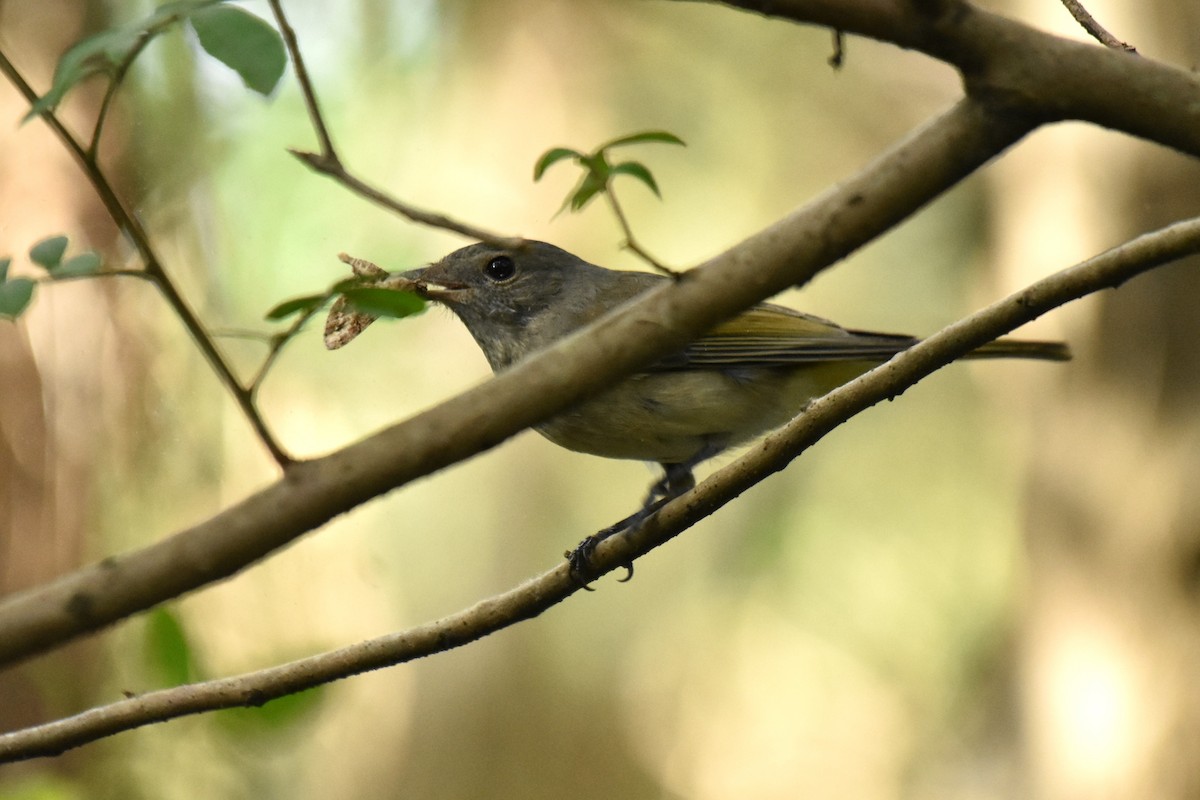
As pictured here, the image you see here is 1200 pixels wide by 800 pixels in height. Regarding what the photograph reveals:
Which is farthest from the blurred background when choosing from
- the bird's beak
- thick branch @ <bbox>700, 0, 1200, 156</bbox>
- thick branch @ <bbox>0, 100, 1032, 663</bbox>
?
thick branch @ <bbox>700, 0, 1200, 156</bbox>

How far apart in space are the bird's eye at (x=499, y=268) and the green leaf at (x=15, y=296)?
2.62m

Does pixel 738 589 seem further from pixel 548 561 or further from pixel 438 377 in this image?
pixel 438 377

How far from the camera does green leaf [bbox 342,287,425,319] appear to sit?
1.41 m

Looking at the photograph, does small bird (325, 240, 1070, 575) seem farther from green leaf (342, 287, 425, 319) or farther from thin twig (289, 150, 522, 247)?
green leaf (342, 287, 425, 319)

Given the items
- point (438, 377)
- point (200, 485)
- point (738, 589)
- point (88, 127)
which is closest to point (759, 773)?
point (738, 589)

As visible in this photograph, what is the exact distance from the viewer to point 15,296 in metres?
1.52

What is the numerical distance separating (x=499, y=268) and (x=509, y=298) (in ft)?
0.36

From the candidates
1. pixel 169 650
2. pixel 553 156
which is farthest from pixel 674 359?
pixel 553 156

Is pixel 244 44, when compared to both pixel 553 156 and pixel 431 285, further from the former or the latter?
pixel 431 285

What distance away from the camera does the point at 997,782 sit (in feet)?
24.2

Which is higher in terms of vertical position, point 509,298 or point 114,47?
point 114,47

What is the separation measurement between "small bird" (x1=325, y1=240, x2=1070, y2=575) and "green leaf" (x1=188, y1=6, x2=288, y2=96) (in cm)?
228

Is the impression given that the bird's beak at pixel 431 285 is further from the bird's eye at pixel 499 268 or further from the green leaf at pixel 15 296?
the green leaf at pixel 15 296

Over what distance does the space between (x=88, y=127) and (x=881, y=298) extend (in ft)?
22.4
